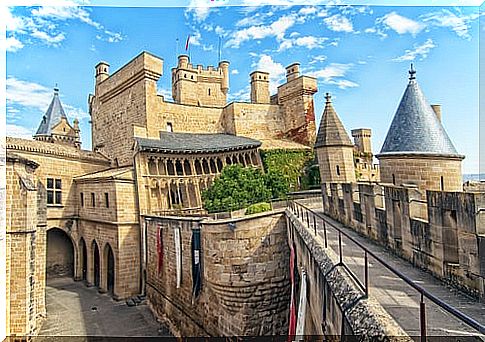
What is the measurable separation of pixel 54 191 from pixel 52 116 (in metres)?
13.8

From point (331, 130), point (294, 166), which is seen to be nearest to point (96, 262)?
point (294, 166)

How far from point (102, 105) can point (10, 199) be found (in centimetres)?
1335

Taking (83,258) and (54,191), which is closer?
(54,191)

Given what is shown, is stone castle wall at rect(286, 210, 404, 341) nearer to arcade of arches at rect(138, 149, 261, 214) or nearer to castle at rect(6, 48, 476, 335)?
castle at rect(6, 48, 476, 335)

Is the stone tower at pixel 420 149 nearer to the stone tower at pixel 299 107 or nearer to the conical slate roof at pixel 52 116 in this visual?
the stone tower at pixel 299 107

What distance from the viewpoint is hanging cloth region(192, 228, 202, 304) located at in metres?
10.1

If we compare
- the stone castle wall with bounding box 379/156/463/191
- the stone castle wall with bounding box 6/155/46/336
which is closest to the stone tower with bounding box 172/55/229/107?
the stone castle wall with bounding box 6/155/46/336

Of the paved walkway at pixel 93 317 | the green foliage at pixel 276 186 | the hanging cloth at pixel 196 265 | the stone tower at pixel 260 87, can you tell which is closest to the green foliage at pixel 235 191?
the green foliage at pixel 276 186

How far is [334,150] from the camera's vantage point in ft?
47.7

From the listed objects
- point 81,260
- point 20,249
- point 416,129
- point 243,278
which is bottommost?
point 81,260

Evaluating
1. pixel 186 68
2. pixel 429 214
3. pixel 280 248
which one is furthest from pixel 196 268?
pixel 186 68

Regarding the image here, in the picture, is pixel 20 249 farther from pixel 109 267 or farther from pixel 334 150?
pixel 334 150

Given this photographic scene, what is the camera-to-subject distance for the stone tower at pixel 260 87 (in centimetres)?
2711

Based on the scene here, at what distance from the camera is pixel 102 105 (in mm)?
22000
